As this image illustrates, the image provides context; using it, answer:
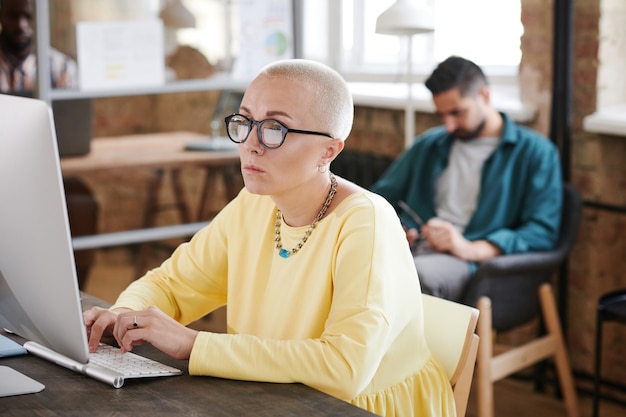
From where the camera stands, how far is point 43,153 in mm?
1266

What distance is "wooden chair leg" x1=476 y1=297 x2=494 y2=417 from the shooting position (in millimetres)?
3006

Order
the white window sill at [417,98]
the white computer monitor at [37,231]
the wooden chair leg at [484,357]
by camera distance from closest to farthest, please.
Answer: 1. the white computer monitor at [37,231]
2. the wooden chair leg at [484,357]
3. the white window sill at [417,98]

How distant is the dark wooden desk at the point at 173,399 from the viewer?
1400 mm

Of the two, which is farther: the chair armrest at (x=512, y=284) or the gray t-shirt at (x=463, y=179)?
the gray t-shirt at (x=463, y=179)

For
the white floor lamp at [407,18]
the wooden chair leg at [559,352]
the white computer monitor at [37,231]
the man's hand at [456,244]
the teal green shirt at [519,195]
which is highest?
the white floor lamp at [407,18]

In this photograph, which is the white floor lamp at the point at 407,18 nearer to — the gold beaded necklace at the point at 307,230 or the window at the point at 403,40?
the window at the point at 403,40

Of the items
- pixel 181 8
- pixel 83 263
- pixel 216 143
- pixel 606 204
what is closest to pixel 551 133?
pixel 606 204

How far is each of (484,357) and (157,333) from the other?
173cm

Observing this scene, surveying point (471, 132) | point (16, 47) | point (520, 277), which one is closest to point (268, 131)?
point (520, 277)

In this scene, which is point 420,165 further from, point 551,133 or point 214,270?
point 214,270

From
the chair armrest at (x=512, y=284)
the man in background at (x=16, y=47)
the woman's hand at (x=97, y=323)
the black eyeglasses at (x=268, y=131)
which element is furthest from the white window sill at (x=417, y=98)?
the woman's hand at (x=97, y=323)

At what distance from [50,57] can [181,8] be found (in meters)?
0.92

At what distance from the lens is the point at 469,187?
3488mm

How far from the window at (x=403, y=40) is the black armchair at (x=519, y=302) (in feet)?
3.01
